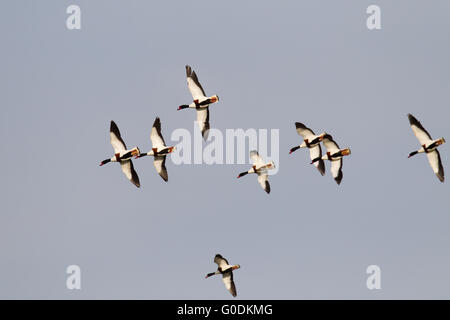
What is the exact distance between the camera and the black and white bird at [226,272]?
78.3 meters

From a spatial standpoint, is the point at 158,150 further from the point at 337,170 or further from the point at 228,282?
the point at 337,170

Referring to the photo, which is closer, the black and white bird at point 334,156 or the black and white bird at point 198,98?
the black and white bird at point 198,98

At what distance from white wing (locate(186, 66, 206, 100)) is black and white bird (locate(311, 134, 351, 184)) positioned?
389 inches

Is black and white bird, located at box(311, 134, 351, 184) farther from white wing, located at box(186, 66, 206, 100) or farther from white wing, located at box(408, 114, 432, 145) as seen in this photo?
white wing, located at box(186, 66, 206, 100)

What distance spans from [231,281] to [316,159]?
11196 mm

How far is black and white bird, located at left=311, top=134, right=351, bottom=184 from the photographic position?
77625 millimetres

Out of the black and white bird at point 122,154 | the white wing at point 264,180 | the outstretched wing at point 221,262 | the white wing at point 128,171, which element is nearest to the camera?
the black and white bird at point 122,154

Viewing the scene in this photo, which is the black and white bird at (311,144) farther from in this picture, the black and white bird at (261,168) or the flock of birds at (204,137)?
the black and white bird at (261,168)

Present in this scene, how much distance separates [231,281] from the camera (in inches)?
3120

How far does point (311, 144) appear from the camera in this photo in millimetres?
77750

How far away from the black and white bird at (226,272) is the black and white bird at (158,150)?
833 centimetres

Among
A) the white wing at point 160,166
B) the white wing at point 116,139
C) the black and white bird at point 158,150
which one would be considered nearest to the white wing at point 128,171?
the white wing at point 116,139

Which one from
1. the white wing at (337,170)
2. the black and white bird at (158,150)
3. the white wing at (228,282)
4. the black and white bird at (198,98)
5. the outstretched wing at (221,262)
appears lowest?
the white wing at (228,282)
